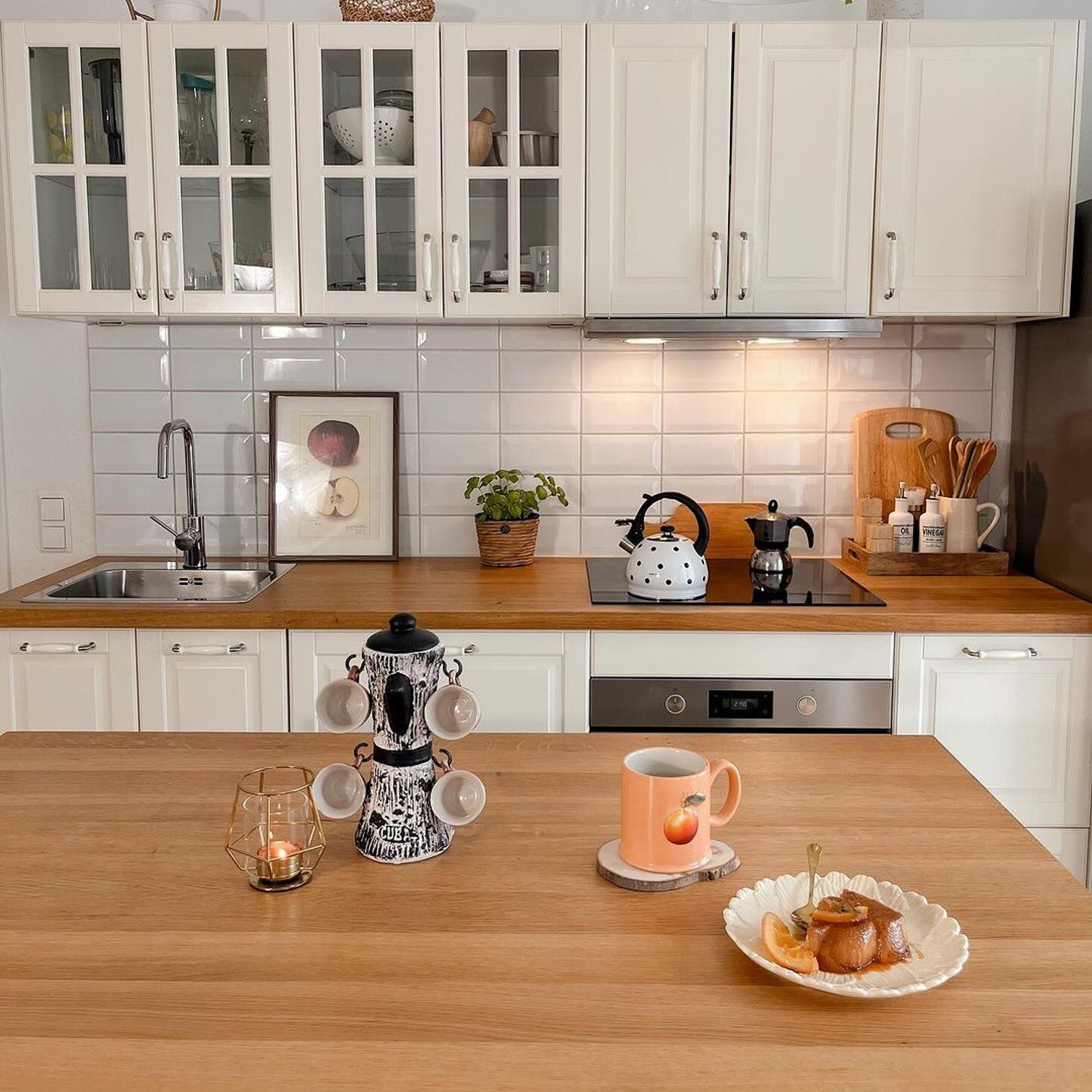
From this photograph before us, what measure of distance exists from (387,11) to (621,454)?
1.27 metres

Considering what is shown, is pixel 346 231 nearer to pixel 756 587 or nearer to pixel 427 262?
pixel 427 262

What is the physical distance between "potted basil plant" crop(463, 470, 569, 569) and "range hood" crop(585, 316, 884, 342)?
48cm

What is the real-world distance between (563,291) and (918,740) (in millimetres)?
1522

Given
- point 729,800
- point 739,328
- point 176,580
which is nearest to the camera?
point 729,800

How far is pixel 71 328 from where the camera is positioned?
3047 millimetres

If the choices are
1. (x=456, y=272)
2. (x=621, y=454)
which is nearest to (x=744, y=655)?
(x=621, y=454)

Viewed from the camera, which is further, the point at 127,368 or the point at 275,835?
the point at 127,368

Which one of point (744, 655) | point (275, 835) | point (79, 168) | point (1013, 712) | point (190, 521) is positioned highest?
point (79, 168)

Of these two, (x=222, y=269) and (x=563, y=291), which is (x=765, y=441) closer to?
(x=563, y=291)

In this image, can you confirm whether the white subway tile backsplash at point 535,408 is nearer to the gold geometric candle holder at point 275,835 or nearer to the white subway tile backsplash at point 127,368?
the white subway tile backsplash at point 127,368

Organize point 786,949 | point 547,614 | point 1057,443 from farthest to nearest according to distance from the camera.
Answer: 1. point 1057,443
2. point 547,614
3. point 786,949

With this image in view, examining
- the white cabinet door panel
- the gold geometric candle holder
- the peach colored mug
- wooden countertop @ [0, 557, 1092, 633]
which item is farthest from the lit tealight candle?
the white cabinet door panel

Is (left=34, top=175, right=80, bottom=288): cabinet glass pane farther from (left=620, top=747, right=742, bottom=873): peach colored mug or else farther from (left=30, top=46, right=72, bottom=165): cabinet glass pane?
(left=620, top=747, right=742, bottom=873): peach colored mug

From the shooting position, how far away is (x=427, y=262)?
Answer: 2.68 metres
